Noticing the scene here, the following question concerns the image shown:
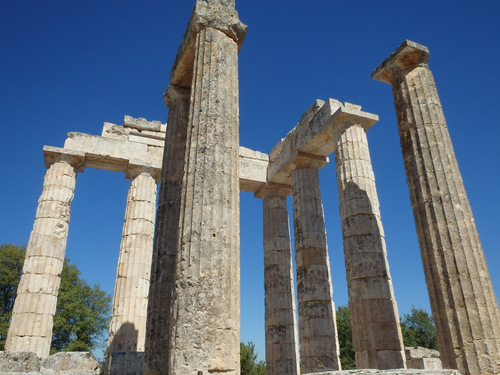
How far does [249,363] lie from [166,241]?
2764cm

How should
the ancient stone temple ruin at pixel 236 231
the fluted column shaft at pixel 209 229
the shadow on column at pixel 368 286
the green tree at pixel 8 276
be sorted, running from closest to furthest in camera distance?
the fluted column shaft at pixel 209 229
the ancient stone temple ruin at pixel 236 231
the shadow on column at pixel 368 286
the green tree at pixel 8 276

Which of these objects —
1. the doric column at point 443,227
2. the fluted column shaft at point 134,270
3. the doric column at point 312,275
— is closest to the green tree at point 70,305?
the fluted column shaft at point 134,270

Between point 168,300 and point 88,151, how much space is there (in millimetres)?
10922

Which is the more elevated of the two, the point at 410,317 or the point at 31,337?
the point at 410,317

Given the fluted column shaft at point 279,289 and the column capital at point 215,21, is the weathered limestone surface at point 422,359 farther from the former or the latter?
the column capital at point 215,21

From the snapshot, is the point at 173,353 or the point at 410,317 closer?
the point at 173,353

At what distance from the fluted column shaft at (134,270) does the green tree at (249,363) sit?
20.1 m

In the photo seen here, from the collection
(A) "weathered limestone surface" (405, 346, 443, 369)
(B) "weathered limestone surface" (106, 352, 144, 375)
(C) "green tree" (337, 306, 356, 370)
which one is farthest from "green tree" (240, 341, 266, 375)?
(B) "weathered limestone surface" (106, 352, 144, 375)

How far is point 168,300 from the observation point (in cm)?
952

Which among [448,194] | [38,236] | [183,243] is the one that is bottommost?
[183,243]

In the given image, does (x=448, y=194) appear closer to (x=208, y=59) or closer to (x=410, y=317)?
(x=208, y=59)

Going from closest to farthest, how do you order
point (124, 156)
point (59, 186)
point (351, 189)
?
point (351, 189) → point (59, 186) → point (124, 156)

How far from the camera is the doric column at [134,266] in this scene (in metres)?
15.6

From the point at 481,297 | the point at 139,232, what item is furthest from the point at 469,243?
the point at 139,232
